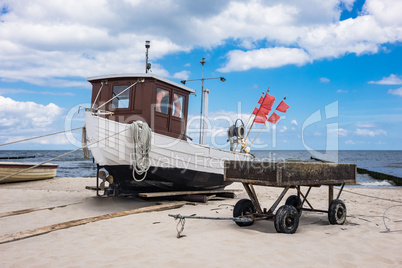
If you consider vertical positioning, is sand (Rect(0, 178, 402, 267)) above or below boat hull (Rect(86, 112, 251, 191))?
below

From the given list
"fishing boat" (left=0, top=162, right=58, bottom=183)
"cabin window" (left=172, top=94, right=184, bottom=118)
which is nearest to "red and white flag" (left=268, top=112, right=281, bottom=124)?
"cabin window" (left=172, top=94, right=184, bottom=118)

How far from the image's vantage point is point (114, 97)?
8.09 m

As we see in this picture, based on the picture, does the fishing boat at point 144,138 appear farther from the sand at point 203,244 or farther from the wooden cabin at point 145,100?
the sand at point 203,244

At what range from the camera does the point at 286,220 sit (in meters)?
5.23

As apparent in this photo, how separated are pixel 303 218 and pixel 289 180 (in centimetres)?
215

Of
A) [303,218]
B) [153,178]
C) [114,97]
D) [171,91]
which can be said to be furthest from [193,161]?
[303,218]

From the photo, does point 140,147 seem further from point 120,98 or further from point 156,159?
point 120,98

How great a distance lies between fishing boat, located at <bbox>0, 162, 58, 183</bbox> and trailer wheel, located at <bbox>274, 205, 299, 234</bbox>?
14.1 meters

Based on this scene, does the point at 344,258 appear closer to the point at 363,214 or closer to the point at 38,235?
the point at 363,214

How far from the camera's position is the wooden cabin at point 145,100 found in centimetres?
834

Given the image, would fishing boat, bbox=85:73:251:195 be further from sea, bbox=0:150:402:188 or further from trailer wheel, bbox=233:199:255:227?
trailer wheel, bbox=233:199:255:227

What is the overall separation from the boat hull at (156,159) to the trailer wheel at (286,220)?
3.76 meters

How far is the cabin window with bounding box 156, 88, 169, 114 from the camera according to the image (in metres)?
8.60

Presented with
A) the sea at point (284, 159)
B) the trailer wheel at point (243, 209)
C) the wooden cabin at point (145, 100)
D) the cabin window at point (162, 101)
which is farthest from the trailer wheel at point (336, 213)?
the cabin window at point (162, 101)
